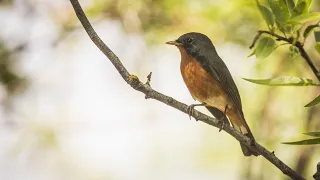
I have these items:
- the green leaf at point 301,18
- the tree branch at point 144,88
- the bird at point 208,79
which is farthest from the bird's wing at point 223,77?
the green leaf at point 301,18

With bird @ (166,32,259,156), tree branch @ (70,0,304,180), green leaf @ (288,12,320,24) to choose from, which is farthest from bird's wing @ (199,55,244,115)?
green leaf @ (288,12,320,24)

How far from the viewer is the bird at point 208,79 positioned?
158 centimetres

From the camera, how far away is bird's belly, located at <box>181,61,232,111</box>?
5.18ft

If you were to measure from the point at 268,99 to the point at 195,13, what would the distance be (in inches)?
20.3

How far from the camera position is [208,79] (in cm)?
161

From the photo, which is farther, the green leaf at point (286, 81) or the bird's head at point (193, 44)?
the bird's head at point (193, 44)

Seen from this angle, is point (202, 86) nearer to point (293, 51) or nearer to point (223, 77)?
point (223, 77)

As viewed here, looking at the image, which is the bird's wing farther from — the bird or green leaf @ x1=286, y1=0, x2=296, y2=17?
green leaf @ x1=286, y1=0, x2=296, y2=17

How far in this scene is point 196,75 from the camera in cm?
159

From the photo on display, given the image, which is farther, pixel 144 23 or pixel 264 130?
pixel 144 23

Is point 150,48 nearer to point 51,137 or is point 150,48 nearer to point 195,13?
point 195,13

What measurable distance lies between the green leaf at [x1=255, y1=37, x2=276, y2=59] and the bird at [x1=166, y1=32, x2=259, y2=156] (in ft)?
1.97

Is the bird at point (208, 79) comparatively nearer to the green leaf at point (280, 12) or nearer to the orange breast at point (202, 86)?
the orange breast at point (202, 86)

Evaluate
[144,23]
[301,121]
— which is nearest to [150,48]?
[144,23]
